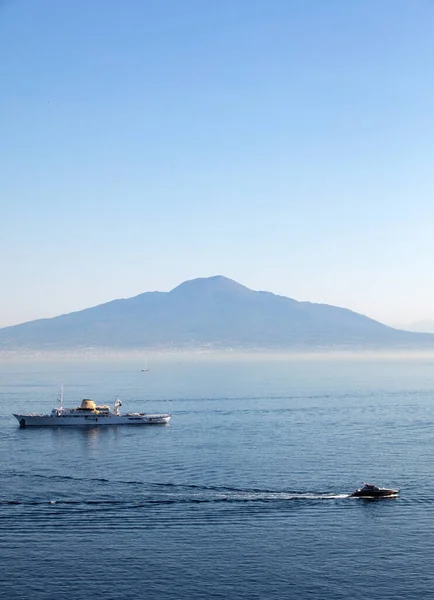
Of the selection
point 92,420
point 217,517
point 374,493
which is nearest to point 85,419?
point 92,420

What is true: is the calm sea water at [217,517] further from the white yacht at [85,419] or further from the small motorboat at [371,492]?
the white yacht at [85,419]

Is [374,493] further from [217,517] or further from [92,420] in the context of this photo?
[92,420]

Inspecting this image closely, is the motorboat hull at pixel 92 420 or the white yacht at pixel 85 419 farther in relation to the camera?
the motorboat hull at pixel 92 420

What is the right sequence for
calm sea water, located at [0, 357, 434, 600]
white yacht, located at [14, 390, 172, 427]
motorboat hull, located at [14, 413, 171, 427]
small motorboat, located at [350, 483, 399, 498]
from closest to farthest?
calm sea water, located at [0, 357, 434, 600] → small motorboat, located at [350, 483, 399, 498] → white yacht, located at [14, 390, 172, 427] → motorboat hull, located at [14, 413, 171, 427]

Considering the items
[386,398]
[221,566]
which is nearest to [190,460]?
[221,566]

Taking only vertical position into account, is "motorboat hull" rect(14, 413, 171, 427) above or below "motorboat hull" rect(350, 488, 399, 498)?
above

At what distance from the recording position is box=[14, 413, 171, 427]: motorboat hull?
138 meters

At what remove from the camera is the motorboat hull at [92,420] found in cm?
13750

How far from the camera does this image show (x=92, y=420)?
140500 mm

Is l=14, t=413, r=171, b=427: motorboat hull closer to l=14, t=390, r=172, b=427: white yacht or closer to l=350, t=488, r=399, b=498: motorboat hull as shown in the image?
l=14, t=390, r=172, b=427: white yacht

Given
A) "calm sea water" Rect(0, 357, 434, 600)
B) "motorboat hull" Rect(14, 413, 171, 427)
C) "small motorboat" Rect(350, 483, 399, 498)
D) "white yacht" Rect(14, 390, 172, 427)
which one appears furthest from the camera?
"motorboat hull" Rect(14, 413, 171, 427)

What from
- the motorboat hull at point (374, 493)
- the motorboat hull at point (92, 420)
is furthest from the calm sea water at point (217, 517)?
the motorboat hull at point (92, 420)

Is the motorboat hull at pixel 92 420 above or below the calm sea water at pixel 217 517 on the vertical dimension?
above

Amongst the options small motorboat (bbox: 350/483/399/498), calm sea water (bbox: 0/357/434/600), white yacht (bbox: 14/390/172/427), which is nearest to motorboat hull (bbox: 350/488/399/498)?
small motorboat (bbox: 350/483/399/498)
